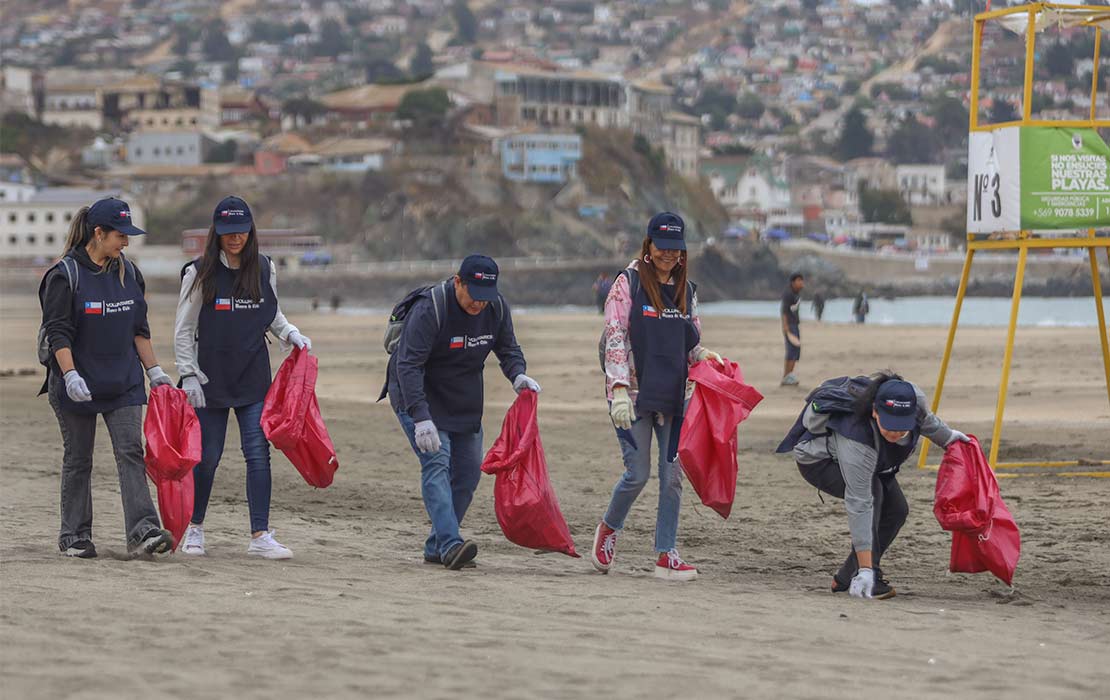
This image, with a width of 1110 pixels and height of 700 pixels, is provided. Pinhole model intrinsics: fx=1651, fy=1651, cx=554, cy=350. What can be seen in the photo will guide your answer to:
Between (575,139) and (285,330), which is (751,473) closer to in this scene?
(285,330)

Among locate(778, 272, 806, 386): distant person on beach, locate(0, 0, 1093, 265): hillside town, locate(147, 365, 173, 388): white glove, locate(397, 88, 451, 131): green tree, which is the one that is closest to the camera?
locate(147, 365, 173, 388): white glove

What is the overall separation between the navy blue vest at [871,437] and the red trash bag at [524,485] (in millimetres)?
1306

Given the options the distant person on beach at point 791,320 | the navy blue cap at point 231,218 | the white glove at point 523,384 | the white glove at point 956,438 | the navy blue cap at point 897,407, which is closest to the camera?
the navy blue cap at point 897,407

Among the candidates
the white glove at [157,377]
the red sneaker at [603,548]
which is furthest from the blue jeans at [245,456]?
the red sneaker at [603,548]

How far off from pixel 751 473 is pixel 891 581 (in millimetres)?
3910

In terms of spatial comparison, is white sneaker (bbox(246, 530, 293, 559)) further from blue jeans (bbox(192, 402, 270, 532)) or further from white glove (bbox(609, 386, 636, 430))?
white glove (bbox(609, 386, 636, 430))

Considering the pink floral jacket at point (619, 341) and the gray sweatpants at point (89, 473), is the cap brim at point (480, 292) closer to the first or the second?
the pink floral jacket at point (619, 341)

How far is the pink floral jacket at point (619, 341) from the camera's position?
705 centimetres

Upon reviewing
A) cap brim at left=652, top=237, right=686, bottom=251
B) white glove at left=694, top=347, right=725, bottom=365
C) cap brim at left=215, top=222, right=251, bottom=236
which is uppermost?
cap brim at left=215, top=222, right=251, bottom=236

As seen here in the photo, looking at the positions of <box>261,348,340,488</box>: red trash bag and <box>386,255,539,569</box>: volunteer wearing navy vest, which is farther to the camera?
<box>261,348,340,488</box>: red trash bag

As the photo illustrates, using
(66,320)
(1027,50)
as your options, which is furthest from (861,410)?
(1027,50)

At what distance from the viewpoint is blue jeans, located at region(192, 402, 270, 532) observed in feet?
23.9

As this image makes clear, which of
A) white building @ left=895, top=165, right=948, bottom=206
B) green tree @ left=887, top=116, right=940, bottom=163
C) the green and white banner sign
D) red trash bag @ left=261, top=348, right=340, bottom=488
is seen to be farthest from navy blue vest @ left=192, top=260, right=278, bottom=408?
green tree @ left=887, top=116, right=940, bottom=163

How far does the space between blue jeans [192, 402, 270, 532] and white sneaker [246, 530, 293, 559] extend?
1.8 inches
